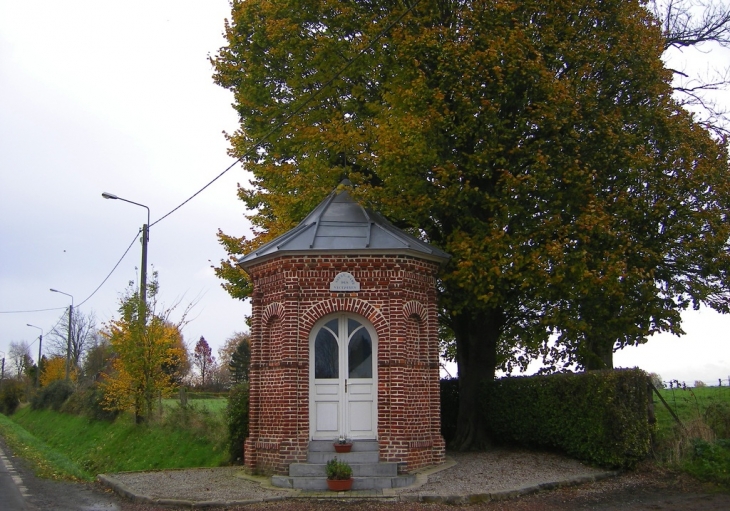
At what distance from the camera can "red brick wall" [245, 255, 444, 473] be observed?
13.9 meters

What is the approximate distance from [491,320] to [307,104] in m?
7.02

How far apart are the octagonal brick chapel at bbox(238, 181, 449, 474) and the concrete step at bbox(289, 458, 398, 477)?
0.34m

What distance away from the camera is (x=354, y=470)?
43.5 ft

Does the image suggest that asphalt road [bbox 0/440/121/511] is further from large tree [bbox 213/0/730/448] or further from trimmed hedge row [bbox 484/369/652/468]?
trimmed hedge row [bbox 484/369/652/468]

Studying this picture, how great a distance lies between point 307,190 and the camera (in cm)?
Answer: 1698

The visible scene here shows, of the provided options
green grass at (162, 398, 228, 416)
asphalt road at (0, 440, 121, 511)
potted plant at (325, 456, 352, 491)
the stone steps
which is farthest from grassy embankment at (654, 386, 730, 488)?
green grass at (162, 398, 228, 416)

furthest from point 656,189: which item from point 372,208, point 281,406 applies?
point 281,406

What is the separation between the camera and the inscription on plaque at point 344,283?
14.1 m

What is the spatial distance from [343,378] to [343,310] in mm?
1320

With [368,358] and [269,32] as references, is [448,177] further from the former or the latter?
[269,32]

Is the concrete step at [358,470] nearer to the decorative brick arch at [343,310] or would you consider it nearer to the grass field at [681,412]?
the decorative brick arch at [343,310]

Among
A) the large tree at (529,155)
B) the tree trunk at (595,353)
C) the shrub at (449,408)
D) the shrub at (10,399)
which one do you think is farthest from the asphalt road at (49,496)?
the shrub at (10,399)

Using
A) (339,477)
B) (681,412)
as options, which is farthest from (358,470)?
(681,412)

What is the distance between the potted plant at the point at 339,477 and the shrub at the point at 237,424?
4749mm
